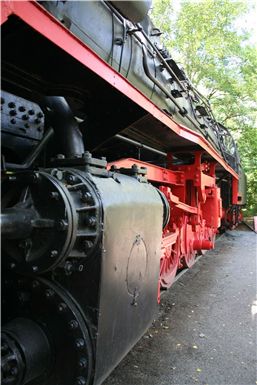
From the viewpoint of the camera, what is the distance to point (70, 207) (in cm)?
148

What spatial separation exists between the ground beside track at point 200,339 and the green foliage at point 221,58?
1413 cm

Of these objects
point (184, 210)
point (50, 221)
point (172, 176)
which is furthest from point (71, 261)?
point (184, 210)

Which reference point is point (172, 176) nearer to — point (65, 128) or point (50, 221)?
point (65, 128)

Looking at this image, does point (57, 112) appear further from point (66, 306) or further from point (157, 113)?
point (66, 306)

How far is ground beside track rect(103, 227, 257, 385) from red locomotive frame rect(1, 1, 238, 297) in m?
0.35

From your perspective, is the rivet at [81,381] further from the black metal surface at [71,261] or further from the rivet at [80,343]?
the rivet at [80,343]

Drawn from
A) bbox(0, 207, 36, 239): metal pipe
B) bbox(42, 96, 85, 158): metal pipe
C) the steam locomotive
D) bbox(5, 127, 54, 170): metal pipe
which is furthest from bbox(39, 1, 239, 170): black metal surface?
bbox(0, 207, 36, 239): metal pipe

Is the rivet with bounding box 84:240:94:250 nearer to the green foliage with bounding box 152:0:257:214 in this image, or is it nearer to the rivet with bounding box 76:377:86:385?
the rivet with bounding box 76:377:86:385

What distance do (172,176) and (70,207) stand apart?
310cm

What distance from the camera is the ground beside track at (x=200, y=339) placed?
2.61m

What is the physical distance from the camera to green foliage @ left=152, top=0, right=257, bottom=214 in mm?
16953

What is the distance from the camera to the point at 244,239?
10062 mm

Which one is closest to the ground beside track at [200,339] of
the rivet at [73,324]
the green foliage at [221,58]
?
the rivet at [73,324]

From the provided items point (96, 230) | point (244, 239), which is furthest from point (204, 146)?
point (244, 239)
